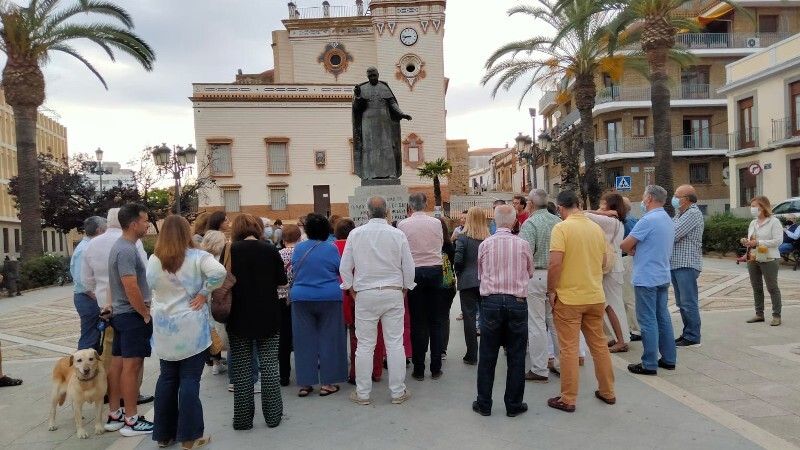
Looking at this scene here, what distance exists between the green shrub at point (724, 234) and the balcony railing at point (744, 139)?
10.5 metres

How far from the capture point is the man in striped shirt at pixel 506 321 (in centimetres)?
504

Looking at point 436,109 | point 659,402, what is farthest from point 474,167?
point 659,402

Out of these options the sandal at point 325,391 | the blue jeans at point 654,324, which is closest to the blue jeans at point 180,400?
the sandal at point 325,391

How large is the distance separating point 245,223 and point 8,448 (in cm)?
263

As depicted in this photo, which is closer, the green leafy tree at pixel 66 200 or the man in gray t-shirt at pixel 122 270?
the man in gray t-shirt at pixel 122 270

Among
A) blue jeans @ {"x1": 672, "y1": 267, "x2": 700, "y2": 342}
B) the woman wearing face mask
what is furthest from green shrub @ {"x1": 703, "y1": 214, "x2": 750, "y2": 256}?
blue jeans @ {"x1": 672, "y1": 267, "x2": 700, "y2": 342}

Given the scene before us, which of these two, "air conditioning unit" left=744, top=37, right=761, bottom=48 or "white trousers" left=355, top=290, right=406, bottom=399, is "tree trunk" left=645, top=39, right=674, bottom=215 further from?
"air conditioning unit" left=744, top=37, right=761, bottom=48

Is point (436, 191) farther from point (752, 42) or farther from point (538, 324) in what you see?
point (538, 324)

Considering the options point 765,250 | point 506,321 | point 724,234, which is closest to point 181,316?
point 506,321

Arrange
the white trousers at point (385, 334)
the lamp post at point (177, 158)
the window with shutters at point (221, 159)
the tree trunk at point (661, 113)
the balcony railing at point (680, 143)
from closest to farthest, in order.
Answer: the white trousers at point (385, 334)
the tree trunk at point (661, 113)
the lamp post at point (177, 158)
the window with shutters at point (221, 159)
the balcony railing at point (680, 143)

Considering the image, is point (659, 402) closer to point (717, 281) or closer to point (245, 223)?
point (245, 223)

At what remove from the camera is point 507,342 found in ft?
16.8

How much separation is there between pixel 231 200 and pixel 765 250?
34240 millimetres

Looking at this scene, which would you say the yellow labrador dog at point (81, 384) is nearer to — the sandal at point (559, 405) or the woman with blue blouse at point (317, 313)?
the woman with blue blouse at point (317, 313)
